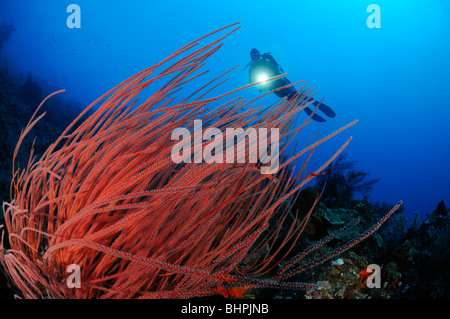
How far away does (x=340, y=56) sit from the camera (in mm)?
65562

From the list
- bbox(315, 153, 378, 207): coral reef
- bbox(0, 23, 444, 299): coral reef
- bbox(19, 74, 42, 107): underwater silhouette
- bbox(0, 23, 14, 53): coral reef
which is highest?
bbox(0, 23, 14, 53): coral reef

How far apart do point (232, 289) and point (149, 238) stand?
0.57 metres

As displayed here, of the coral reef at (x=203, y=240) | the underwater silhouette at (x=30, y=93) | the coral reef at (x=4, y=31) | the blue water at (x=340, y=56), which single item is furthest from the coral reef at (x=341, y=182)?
the blue water at (x=340, y=56)

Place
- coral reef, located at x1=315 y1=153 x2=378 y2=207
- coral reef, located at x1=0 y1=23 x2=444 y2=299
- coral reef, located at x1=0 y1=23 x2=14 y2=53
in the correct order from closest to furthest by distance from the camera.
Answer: coral reef, located at x1=0 y1=23 x2=444 y2=299
coral reef, located at x1=315 y1=153 x2=378 y2=207
coral reef, located at x1=0 y1=23 x2=14 y2=53

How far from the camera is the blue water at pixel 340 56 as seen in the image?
5691 cm

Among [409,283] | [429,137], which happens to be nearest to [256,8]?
[429,137]

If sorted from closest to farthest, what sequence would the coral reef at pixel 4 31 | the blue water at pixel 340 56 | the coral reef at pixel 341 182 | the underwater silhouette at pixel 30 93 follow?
the coral reef at pixel 341 182, the underwater silhouette at pixel 30 93, the coral reef at pixel 4 31, the blue water at pixel 340 56

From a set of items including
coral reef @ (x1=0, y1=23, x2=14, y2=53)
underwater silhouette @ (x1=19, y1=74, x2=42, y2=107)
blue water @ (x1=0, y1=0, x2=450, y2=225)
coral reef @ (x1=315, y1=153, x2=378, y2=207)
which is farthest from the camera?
blue water @ (x1=0, y1=0, x2=450, y2=225)

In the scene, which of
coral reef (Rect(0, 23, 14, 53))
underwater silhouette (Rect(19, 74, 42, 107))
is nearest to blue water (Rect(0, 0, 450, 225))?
coral reef (Rect(0, 23, 14, 53))

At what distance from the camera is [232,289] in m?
1.33

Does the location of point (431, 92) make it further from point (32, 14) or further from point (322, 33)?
point (32, 14)

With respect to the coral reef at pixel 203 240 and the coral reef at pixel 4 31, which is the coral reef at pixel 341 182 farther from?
the coral reef at pixel 4 31

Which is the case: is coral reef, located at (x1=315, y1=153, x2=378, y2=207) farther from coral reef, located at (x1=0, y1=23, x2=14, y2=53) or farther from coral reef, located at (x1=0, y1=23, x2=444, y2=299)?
coral reef, located at (x1=0, y1=23, x2=14, y2=53)

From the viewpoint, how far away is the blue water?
187ft
